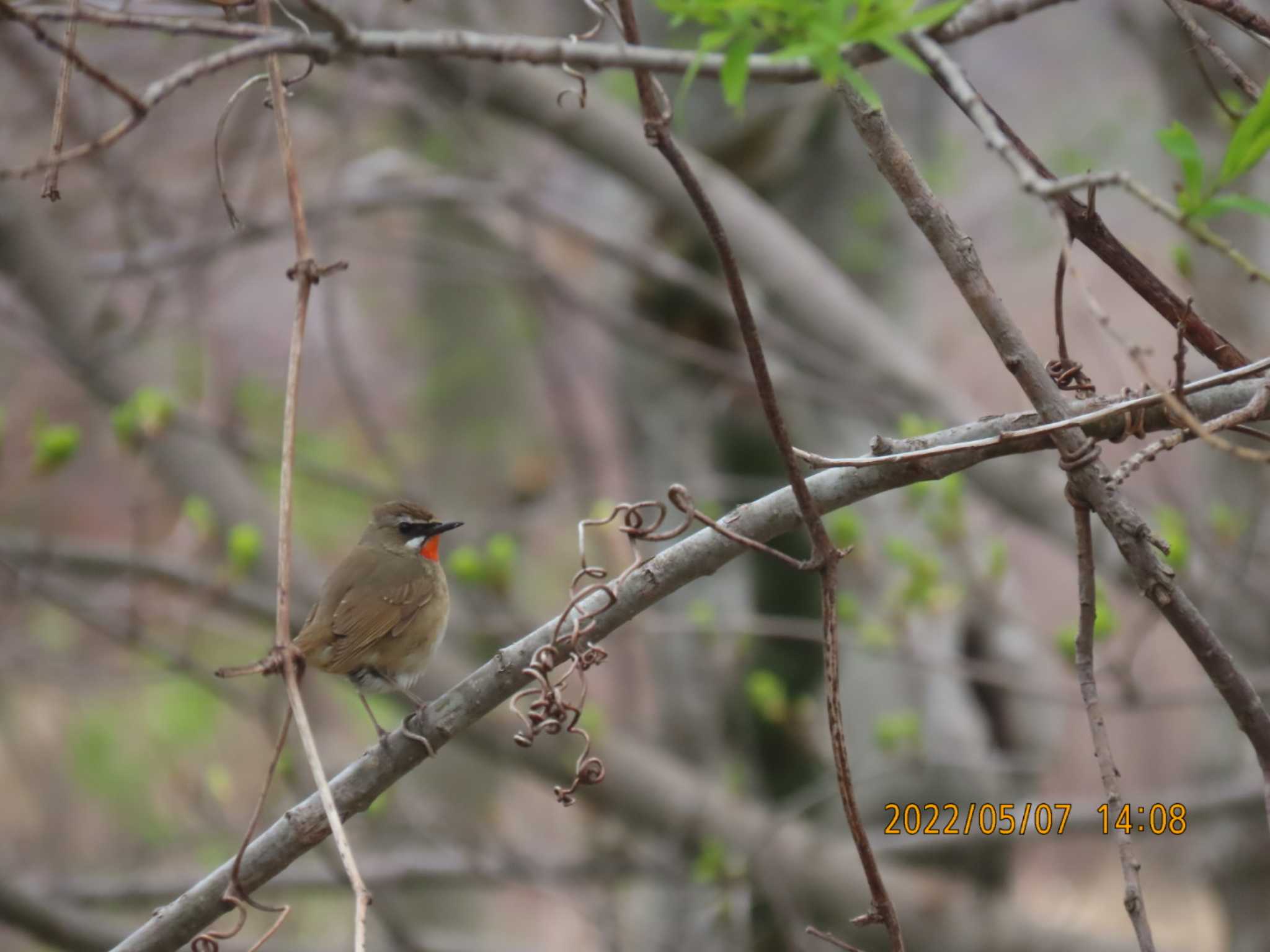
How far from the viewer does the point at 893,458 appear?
5.82 feet

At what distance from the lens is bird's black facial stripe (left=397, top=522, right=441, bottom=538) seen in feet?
13.5

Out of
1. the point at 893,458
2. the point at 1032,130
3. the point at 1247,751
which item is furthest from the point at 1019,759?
the point at 1032,130

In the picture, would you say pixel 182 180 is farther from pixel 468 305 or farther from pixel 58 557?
pixel 58 557

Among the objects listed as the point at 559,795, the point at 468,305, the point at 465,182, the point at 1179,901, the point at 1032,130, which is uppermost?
the point at 1032,130

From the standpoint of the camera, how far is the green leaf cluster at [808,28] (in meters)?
1.28

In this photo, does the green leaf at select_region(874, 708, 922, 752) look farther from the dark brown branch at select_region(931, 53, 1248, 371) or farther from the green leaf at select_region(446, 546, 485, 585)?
the dark brown branch at select_region(931, 53, 1248, 371)

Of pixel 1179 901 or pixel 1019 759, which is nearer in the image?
pixel 1019 759

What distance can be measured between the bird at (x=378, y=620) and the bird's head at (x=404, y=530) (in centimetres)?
15

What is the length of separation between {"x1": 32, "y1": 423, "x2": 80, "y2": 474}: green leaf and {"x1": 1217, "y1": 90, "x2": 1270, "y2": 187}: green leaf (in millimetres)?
4797

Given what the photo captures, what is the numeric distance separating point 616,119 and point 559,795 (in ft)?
13.9

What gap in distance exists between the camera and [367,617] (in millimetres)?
3490

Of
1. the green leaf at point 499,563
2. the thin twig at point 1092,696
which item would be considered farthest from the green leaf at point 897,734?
the thin twig at point 1092,696

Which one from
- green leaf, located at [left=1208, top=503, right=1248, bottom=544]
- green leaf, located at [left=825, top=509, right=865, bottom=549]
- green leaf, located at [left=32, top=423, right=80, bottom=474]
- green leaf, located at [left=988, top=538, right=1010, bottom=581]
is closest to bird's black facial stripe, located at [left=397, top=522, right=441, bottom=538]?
green leaf, located at [left=825, top=509, right=865, bottom=549]

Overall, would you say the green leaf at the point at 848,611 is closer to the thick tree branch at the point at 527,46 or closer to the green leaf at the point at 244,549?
the green leaf at the point at 244,549
